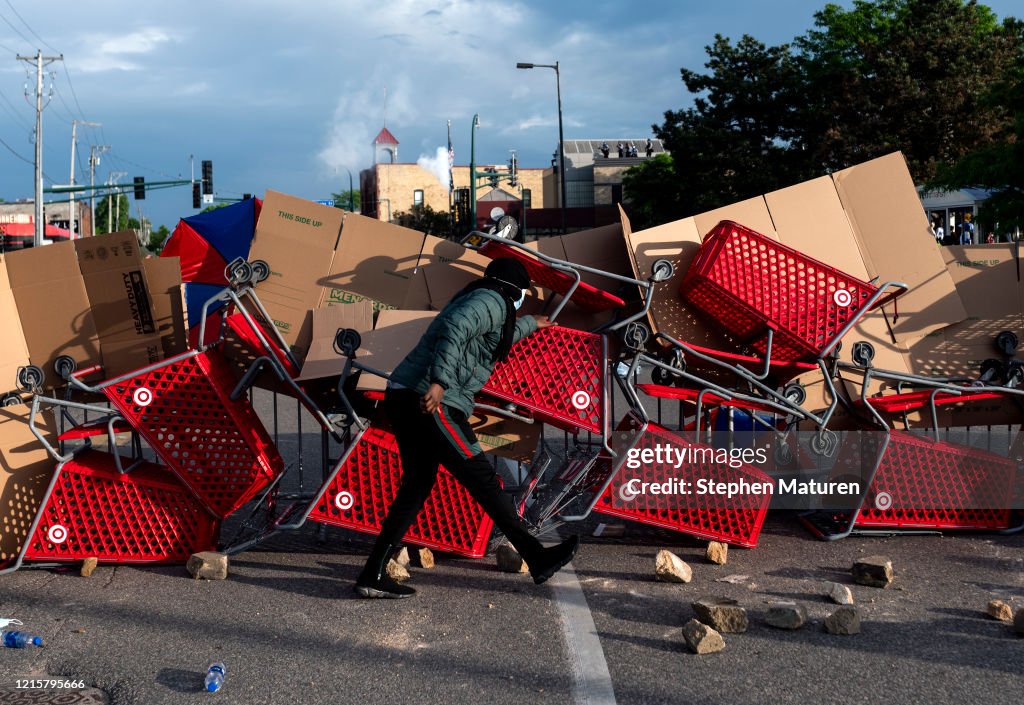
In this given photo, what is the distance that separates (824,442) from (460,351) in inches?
→ 87.3

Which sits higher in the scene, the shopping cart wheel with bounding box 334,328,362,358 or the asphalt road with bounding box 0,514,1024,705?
the shopping cart wheel with bounding box 334,328,362,358

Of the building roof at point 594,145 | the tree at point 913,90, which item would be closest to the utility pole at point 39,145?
the tree at point 913,90

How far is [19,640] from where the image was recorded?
4.22 m

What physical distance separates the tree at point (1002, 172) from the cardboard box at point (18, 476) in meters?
18.7

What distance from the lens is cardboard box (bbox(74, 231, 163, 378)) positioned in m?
5.63

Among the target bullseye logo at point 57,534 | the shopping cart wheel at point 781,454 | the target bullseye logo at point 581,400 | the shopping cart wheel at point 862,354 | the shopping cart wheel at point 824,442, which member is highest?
the shopping cart wheel at point 862,354

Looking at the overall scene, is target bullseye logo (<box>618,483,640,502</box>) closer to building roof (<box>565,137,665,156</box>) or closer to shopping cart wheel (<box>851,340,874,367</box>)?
shopping cart wheel (<box>851,340,874,367</box>)

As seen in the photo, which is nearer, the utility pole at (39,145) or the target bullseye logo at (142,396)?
the target bullseye logo at (142,396)

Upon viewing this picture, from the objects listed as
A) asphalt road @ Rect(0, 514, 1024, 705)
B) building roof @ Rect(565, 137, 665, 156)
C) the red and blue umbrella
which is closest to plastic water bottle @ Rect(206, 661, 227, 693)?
asphalt road @ Rect(0, 514, 1024, 705)

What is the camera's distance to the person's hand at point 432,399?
4.61 m

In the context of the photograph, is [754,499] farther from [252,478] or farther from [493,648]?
[252,478]

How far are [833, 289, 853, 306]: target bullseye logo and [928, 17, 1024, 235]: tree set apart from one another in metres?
16.0

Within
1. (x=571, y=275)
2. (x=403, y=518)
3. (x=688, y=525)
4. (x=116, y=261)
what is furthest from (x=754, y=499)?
(x=116, y=261)

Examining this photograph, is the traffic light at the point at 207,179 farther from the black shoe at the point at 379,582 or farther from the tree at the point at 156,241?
the black shoe at the point at 379,582
